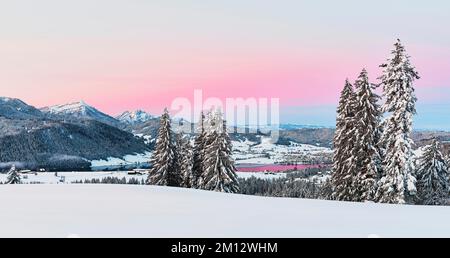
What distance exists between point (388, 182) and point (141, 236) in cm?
2464

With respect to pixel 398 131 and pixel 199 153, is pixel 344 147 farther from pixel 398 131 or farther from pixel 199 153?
pixel 199 153

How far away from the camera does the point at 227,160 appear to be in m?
42.2

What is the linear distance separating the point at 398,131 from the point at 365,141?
3317mm

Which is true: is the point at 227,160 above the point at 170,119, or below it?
below

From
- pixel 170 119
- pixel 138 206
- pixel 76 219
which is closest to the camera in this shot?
pixel 76 219

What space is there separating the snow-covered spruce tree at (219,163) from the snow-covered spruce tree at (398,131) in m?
16.2

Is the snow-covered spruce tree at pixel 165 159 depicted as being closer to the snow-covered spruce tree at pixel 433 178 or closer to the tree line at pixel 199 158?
the tree line at pixel 199 158

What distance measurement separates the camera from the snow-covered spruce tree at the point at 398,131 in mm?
28984

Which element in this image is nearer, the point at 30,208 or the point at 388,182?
the point at 30,208

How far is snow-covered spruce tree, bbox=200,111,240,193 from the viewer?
41.8m

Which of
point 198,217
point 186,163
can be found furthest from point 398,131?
point 186,163
